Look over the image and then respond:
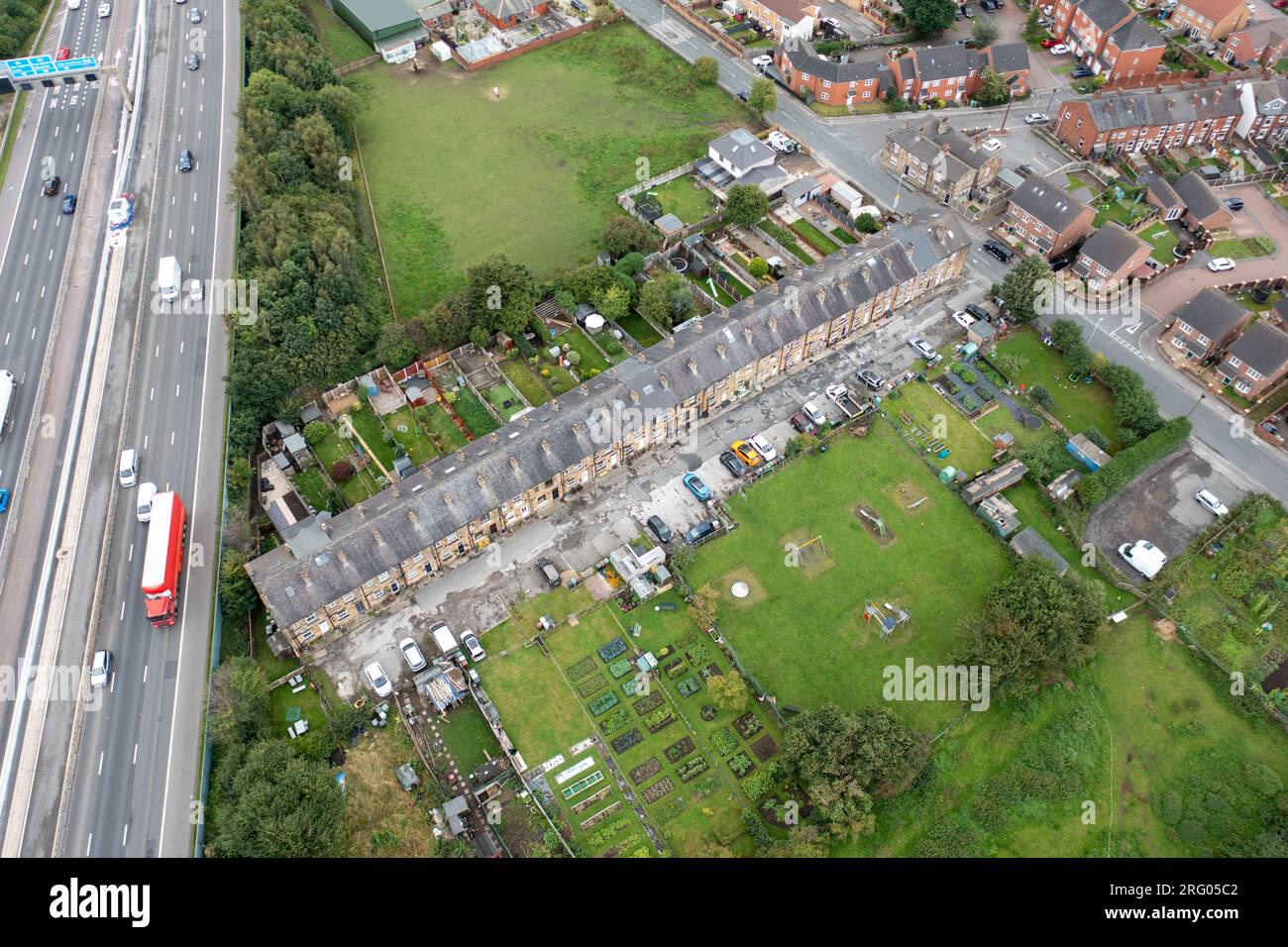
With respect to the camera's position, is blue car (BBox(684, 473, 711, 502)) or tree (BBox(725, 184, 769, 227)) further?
Result: tree (BBox(725, 184, 769, 227))

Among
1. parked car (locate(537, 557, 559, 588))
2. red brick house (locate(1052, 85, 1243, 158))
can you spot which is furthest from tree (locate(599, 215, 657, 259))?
red brick house (locate(1052, 85, 1243, 158))

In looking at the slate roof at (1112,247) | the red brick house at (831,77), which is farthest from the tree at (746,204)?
the slate roof at (1112,247)

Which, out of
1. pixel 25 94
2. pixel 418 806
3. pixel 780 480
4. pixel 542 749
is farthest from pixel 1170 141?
pixel 25 94

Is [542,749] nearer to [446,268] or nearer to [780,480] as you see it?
[780,480]

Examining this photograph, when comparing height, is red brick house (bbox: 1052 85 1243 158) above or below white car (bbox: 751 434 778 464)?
above

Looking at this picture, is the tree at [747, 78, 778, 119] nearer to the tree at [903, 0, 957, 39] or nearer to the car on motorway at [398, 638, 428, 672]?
the tree at [903, 0, 957, 39]

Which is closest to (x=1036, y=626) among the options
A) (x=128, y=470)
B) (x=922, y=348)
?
(x=922, y=348)

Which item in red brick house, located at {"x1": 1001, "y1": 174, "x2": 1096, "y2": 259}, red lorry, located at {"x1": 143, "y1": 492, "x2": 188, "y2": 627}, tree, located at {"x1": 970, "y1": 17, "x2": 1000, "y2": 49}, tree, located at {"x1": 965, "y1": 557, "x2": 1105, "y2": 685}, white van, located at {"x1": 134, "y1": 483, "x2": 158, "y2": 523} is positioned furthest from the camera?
tree, located at {"x1": 970, "y1": 17, "x2": 1000, "y2": 49}
